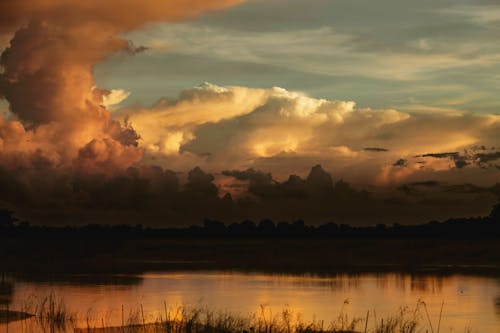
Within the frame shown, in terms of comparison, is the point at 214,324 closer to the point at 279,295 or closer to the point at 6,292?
the point at 279,295

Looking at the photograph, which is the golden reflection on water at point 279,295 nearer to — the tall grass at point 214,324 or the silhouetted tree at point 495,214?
the tall grass at point 214,324

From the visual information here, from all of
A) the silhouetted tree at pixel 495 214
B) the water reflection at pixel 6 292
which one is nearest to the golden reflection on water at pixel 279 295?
the water reflection at pixel 6 292

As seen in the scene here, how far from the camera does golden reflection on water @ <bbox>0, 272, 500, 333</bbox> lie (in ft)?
151

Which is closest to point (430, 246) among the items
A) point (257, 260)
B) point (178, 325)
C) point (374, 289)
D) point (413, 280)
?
point (257, 260)

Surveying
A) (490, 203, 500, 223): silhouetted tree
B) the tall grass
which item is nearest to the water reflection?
the tall grass

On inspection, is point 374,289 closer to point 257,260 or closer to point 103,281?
point 103,281

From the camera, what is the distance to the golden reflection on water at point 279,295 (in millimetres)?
45906

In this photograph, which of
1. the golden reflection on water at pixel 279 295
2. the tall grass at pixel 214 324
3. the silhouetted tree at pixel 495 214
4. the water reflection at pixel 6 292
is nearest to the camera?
the tall grass at pixel 214 324

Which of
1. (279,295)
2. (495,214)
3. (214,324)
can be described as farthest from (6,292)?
(495,214)

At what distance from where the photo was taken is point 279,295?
5766 cm

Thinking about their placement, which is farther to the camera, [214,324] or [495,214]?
[495,214]

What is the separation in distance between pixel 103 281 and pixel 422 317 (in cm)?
3286

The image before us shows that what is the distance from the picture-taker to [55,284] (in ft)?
214

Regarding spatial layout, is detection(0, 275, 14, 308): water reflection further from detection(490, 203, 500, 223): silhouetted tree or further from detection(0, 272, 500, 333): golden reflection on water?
detection(490, 203, 500, 223): silhouetted tree
